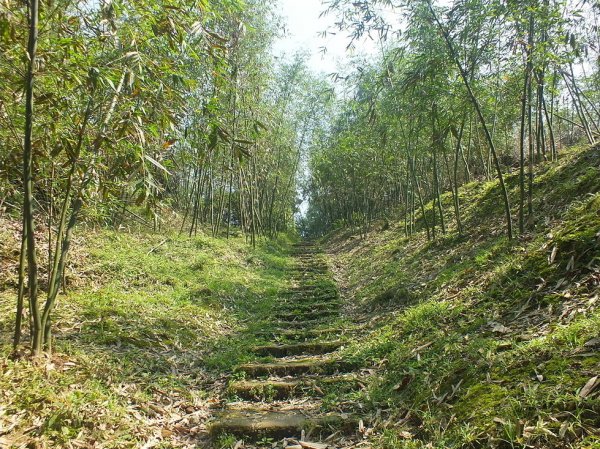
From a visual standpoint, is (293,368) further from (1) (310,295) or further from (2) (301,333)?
(1) (310,295)

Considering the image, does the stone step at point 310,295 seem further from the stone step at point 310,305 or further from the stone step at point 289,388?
the stone step at point 289,388

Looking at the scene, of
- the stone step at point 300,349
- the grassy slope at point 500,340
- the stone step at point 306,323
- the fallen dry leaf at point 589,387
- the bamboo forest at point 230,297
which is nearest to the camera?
the fallen dry leaf at point 589,387

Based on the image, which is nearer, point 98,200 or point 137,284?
point 98,200

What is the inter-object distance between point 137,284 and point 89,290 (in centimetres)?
104

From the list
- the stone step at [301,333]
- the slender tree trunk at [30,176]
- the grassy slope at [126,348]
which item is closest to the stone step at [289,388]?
the grassy slope at [126,348]

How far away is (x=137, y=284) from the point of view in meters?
6.99

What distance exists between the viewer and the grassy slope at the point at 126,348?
298 cm

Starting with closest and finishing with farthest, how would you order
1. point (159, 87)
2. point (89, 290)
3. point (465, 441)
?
point (465, 441)
point (159, 87)
point (89, 290)

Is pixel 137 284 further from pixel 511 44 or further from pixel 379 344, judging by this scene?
pixel 511 44

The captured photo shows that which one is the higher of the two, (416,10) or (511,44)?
(416,10)

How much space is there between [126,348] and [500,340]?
3978mm

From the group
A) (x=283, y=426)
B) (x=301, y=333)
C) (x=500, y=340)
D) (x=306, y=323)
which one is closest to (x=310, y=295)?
(x=306, y=323)

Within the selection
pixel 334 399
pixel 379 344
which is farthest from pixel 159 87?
pixel 379 344

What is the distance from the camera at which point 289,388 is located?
4.20m
